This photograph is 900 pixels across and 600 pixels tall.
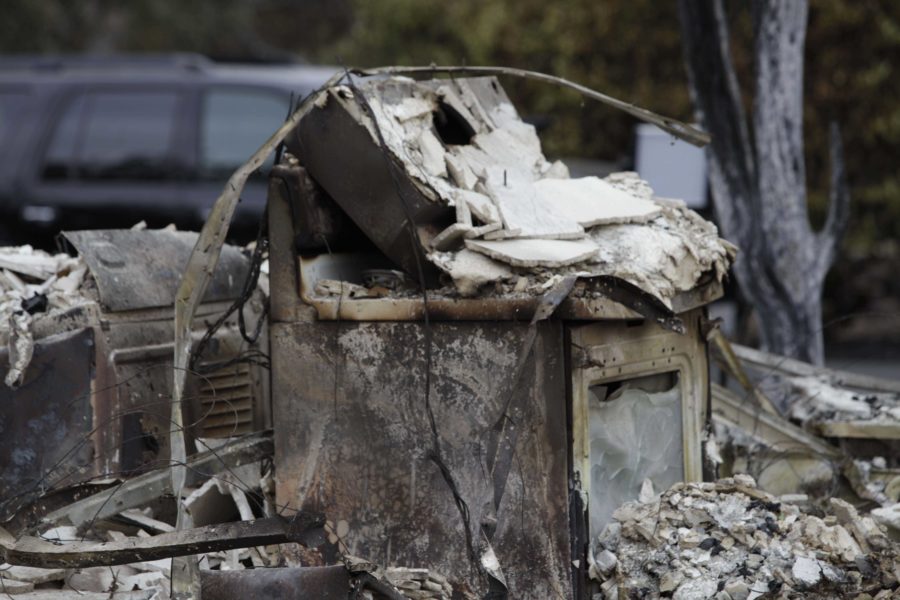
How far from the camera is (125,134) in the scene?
25.6 ft

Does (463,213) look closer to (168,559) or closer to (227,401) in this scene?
(227,401)

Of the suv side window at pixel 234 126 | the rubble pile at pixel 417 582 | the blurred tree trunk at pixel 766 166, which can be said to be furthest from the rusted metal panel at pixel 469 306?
the suv side window at pixel 234 126

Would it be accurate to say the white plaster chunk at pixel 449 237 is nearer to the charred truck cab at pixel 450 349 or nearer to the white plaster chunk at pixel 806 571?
the charred truck cab at pixel 450 349

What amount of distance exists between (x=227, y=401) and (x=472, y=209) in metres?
1.19

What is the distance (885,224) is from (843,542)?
23.7 feet

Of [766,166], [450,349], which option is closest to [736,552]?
[450,349]

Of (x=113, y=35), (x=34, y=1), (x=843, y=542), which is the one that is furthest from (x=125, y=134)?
(x=113, y=35)

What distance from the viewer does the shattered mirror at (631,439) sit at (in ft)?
13.1

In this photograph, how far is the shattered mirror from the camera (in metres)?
4.00

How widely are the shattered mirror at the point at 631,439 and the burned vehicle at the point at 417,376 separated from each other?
0.04ft

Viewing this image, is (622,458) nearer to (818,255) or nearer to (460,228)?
(460,228)

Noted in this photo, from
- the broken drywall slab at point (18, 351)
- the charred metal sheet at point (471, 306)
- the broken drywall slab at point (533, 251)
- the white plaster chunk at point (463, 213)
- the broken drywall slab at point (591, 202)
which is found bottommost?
the broken drywall slab at point (18, 351)

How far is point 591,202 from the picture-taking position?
4.25m

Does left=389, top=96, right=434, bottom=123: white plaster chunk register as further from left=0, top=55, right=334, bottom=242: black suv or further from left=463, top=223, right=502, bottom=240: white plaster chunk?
left=0, top=55, right=334, bottom=242: black suv
